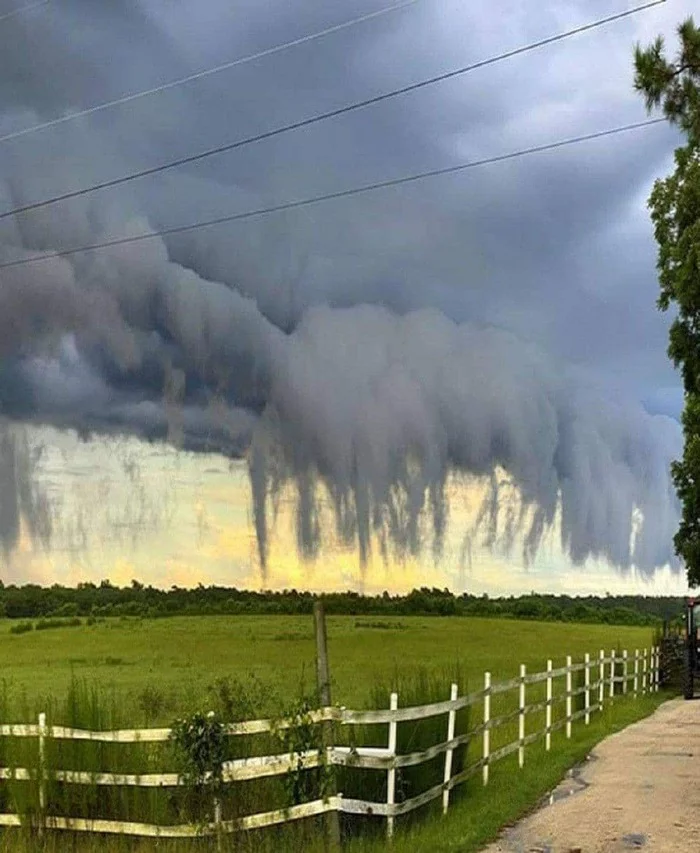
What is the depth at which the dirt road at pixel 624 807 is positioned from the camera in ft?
37.6

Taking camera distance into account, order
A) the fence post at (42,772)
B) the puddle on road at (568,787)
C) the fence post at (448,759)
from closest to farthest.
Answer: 1. the fence post at (42,772)
2. the fence post at (448,759)
3. the puddle on road at (568,787)

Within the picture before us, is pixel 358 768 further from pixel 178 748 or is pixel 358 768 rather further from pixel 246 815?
pixel 178 748

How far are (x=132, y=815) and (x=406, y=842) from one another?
2.84 metres

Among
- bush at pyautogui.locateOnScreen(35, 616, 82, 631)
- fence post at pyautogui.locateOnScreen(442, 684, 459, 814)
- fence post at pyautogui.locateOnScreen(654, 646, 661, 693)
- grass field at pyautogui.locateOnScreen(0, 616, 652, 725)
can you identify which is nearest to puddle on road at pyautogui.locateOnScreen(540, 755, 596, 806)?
fence post at pyautogui.locateOnScreen(442, 684, 459, 814)

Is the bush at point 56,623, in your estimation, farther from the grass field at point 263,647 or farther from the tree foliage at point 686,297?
the tree foliage at point 686,297

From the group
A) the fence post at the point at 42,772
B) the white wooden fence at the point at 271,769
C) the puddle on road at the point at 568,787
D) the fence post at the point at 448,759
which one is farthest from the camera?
the puddle on road at the point at 568,787

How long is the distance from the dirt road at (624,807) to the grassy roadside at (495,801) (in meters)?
0.25

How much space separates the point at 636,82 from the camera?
1470cm

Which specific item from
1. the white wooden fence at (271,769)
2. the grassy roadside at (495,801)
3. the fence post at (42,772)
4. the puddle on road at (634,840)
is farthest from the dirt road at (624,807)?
the fence post at (42,772)

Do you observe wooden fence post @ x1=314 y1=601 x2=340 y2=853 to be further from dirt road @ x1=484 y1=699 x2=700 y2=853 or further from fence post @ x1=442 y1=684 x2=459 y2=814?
fence post @ x1=442 y1=684 x2=459 y2=814

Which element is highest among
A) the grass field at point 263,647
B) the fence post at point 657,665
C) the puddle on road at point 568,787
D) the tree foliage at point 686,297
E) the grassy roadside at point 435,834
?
the tree foliage at point 686,297

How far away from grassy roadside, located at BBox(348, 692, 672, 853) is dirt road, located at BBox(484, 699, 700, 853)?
9.8 inches

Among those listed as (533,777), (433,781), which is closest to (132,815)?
(433,781)

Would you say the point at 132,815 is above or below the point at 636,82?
below
